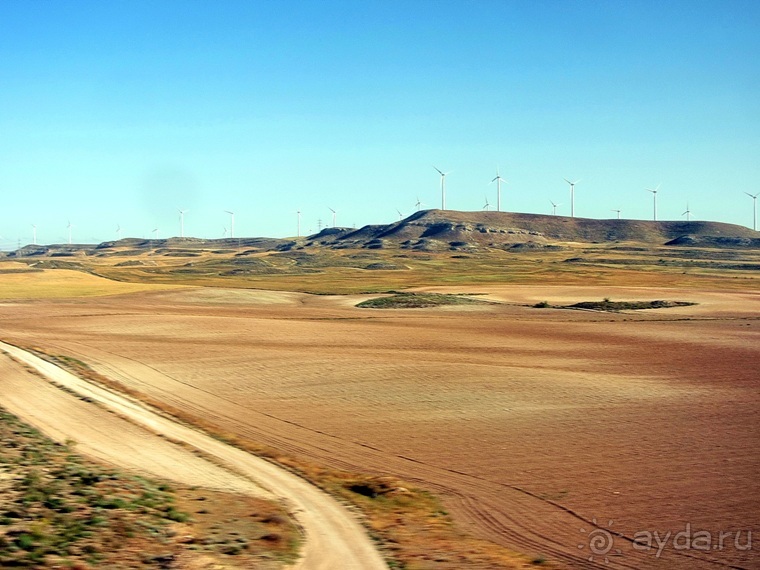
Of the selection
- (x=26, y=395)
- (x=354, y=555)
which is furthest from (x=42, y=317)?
(x=354, y=555)

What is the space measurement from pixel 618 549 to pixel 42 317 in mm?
57089

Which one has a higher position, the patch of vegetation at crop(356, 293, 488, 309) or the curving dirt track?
the patch of vegetation at crop(356, 293, 488, 309)

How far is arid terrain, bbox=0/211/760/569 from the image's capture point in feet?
57.8

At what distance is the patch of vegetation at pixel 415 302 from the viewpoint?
245 ft

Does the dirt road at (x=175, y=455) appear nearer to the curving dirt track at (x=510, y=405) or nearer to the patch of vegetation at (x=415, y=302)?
the curving dirt track at (x=510, y=405)

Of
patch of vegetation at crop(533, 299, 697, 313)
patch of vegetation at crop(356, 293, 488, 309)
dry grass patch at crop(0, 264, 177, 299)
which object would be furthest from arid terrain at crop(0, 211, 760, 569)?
dry grass patch at crop(0, 264, 177, 299)

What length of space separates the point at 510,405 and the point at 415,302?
151ft

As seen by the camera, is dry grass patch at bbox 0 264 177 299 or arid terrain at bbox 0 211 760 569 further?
dry grass patch at bbox 0 264 177 299

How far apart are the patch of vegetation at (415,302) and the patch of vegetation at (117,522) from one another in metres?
55.6

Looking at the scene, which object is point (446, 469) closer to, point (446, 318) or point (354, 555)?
point (354, 555)

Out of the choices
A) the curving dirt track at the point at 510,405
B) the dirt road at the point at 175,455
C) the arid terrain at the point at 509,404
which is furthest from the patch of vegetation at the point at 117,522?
the curving dirt track at the point at 510,405

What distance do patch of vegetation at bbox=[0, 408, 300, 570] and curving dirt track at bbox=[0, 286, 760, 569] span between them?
470cm

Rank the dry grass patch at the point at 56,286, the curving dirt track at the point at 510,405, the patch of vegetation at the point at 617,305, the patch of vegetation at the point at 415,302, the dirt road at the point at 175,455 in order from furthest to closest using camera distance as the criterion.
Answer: the dry grass patch at the point at 56,286, the patch of vegetation at the point at 415,302, the patch of vegetation at the point at 617,305, the curving dirt track at the point at 510,405, the dirt road at the point at 175,455

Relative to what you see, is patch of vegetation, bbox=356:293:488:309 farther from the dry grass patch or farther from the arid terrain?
the dry grass patch
